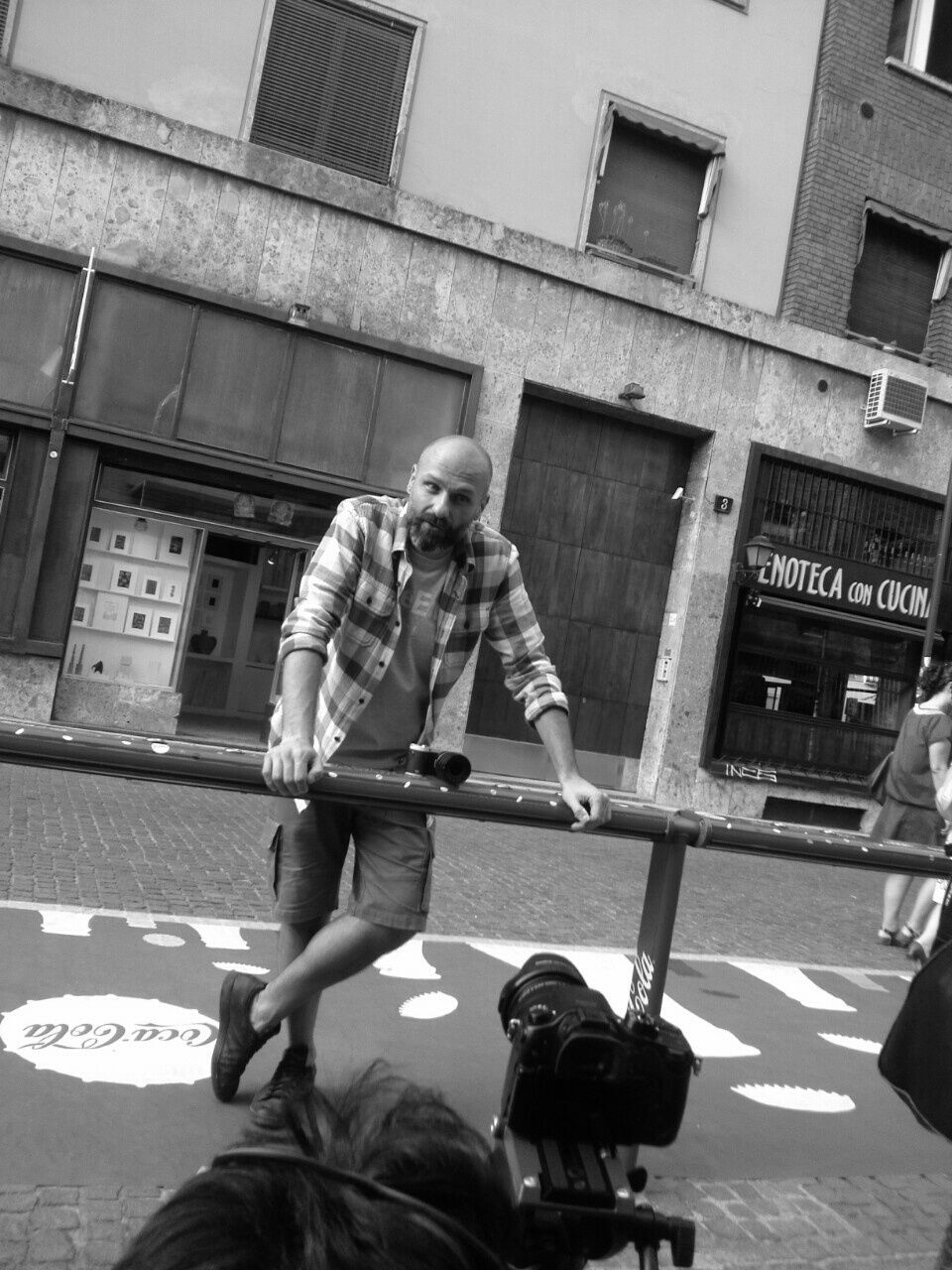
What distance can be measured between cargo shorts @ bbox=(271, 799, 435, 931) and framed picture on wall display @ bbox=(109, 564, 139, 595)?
10.3 metres

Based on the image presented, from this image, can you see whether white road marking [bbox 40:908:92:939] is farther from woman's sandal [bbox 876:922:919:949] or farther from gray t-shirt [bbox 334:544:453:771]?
woman's sandal [bbox 876:922:919:949]

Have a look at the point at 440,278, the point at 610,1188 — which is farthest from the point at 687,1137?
the point at 440,278

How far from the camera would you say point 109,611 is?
1310cm

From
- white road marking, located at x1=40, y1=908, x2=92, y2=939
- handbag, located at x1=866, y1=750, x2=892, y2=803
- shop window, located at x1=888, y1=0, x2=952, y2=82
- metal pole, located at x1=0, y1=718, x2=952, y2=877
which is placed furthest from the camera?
shop window, located at x1=888, y1=0, x2=952, y2=82

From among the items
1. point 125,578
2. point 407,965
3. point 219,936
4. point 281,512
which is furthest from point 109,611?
point 407,965

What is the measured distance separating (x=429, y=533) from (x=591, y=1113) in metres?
1.83

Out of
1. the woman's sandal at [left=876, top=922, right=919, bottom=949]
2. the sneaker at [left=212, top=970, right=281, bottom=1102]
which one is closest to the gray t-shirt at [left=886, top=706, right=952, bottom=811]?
the woman's sandal at [left=876, top=922, right=919, bottom=949]

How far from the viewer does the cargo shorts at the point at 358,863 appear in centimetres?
322

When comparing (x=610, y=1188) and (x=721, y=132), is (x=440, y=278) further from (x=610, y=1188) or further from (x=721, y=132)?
(x=610, y=1188)

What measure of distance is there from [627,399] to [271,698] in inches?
213

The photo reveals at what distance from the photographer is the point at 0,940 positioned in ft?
15.8

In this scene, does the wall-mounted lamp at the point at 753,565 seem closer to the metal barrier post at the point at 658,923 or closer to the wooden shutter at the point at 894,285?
the wooden shutter at the point at 894,285

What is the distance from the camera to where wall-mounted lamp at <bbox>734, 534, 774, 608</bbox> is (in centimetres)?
1455

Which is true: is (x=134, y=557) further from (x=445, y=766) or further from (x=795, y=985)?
(x=445, y=766)
